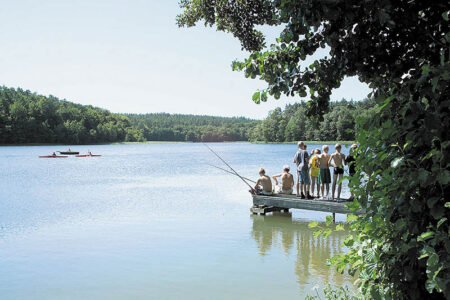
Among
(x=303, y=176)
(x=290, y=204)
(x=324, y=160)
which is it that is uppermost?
(x=324, y=160)

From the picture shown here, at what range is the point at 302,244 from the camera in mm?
10500

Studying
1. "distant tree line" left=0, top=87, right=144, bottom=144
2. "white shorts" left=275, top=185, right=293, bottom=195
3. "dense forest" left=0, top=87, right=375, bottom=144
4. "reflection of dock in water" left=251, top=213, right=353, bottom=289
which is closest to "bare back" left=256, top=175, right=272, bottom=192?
"white shorts" left=275, top=185, right=293, bottom=195

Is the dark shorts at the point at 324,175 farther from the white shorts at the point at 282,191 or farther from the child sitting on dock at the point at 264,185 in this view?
the child sitting on dock at the point at 264,185

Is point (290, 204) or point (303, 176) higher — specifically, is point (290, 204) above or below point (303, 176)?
below

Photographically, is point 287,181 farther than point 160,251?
Yes

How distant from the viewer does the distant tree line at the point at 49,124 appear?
110062mm

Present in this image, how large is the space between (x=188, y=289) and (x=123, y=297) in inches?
47.4

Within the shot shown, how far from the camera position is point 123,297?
24.1 feet

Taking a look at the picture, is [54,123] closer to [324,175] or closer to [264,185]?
[264,185]

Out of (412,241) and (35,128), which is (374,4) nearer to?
(412,241)

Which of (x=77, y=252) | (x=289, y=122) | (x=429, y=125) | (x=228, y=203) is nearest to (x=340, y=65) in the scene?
(x=429, y=125)

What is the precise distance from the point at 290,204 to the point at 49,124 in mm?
120265

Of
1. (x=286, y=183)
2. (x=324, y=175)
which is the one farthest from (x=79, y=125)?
(x=324, y=175)

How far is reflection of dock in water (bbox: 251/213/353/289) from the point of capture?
313 inches
